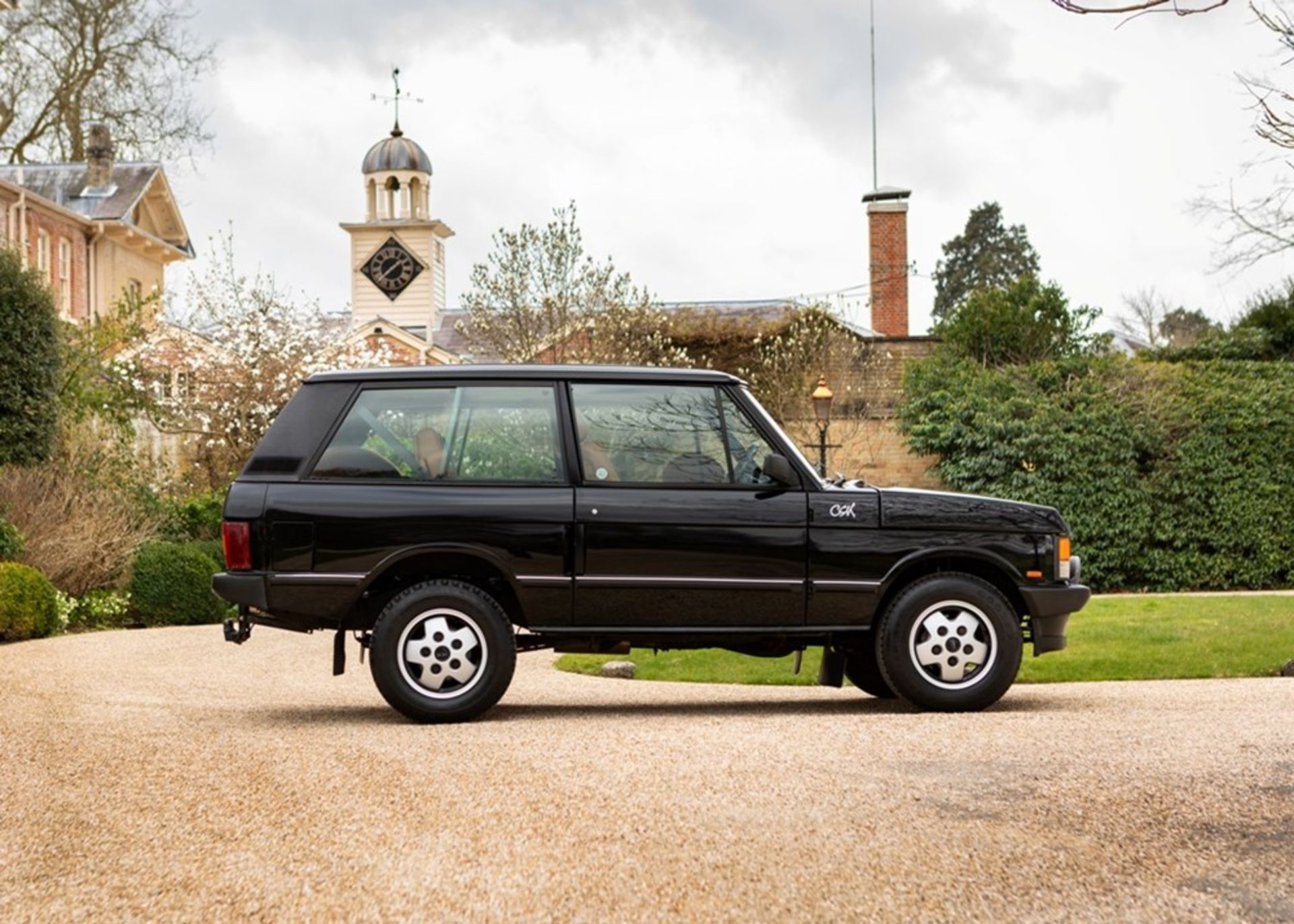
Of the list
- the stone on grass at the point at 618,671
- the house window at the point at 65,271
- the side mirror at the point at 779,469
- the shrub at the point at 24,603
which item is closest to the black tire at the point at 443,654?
the side mirror at the point at 779,469

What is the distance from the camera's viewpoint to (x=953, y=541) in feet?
29.7

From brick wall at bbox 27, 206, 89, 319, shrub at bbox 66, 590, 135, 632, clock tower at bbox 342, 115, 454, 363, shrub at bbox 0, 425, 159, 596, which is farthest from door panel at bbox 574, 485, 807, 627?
clock tower at bbox 342, 115, 454, 363

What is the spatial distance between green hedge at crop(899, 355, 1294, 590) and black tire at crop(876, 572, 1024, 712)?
1662 centimetres

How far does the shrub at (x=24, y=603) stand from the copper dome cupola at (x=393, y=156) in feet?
130

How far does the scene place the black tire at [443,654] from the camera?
8594 millimetres

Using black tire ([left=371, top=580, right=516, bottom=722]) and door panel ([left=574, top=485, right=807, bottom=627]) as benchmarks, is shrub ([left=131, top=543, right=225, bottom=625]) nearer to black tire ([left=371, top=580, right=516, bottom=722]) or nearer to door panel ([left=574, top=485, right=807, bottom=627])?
black tire ([left=371, top=580, right=516, bottom=722])

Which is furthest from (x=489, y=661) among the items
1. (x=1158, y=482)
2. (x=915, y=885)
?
(x=1158, y=482)

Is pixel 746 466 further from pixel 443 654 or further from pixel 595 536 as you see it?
pixel 443 654

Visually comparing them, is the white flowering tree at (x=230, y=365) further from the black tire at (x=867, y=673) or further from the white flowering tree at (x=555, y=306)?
the black tire at (x=867, y=673)

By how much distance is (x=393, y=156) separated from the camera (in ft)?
181

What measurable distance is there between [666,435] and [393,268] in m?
47.3

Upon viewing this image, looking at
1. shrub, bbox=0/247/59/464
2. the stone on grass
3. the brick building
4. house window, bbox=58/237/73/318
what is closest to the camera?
the stone on grass

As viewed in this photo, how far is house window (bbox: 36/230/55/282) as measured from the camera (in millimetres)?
35250

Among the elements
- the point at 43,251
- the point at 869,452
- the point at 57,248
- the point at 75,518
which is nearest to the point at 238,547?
the point at 75,518
